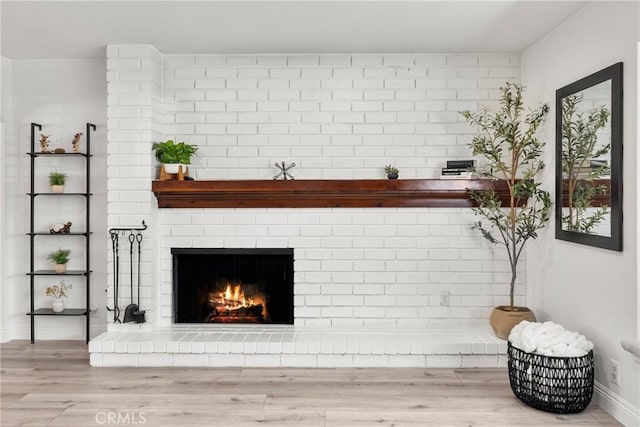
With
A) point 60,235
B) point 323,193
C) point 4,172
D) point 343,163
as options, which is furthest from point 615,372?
point 4,172

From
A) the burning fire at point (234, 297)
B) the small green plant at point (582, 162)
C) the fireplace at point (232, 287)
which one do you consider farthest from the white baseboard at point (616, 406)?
the burning fire at point (234, 297)

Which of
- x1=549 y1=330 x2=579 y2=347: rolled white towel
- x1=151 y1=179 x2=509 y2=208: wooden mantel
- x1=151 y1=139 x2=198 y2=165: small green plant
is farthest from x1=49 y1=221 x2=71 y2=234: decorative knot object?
x1=549 y1=330 x2=579 y2=347: rolled white towel

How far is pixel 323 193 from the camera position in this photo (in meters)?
4.40

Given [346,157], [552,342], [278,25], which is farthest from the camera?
[346,157]

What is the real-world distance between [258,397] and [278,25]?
96.4 inches

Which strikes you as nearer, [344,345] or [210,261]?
[344,345]

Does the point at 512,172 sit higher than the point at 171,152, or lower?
lower

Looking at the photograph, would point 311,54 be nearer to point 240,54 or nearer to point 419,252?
point 240,54

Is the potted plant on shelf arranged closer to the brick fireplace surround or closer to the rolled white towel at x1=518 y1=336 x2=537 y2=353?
the brick fireplace surround

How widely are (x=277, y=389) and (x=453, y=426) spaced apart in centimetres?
115

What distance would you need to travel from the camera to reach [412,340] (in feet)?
13.4

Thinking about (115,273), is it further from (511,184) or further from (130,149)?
(511,184)

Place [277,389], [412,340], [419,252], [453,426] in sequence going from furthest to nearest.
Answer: [419,252]
[412,340]
[277,389]
[453,426]

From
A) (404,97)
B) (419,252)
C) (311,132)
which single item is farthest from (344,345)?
(404,97)
